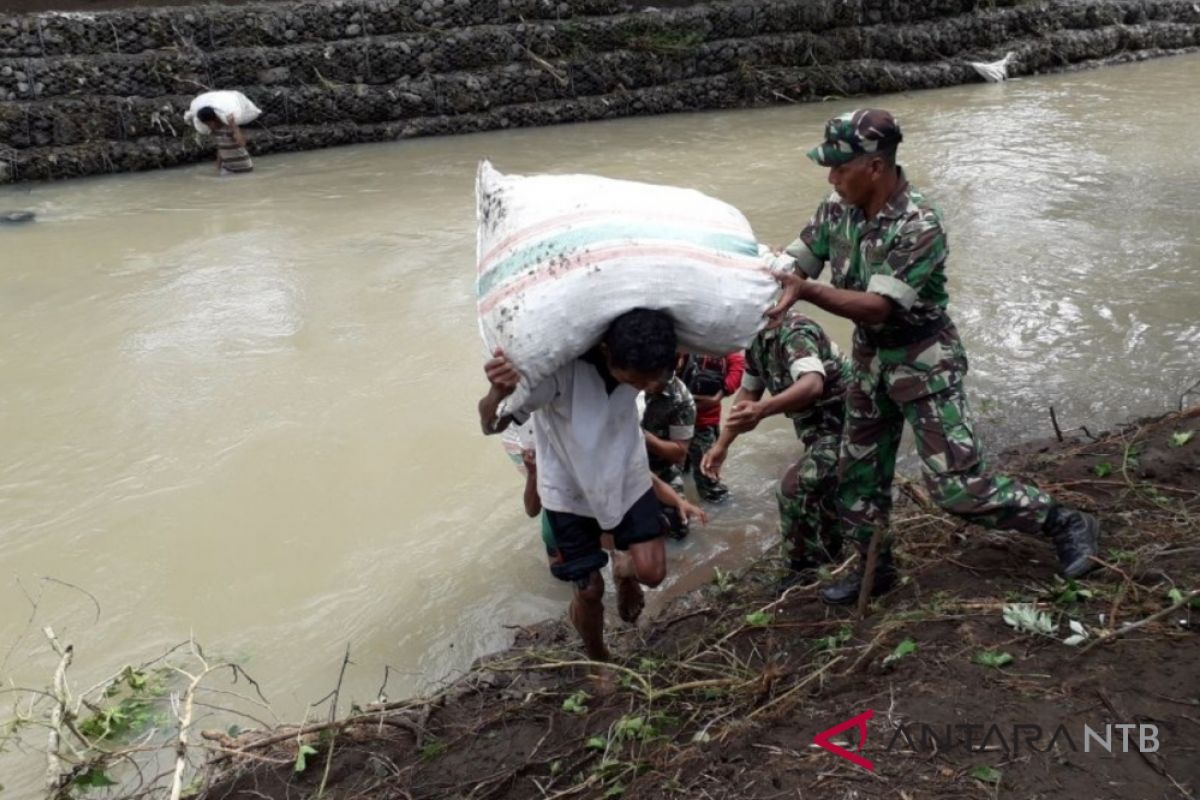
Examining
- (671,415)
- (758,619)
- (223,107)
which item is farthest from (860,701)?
(223,107)

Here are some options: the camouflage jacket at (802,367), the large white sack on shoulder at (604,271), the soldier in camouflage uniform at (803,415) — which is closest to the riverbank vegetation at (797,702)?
the soldier in camouflage uniform at (803,415)

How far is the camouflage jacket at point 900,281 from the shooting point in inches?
103

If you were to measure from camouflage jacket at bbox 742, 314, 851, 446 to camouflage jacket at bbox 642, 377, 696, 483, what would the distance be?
1.12 ft

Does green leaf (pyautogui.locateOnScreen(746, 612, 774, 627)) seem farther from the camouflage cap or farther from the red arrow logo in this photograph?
the camouflage cap

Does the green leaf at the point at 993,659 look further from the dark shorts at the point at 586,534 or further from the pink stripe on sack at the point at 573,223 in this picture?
the pink stripe on sack at the point at 573,223

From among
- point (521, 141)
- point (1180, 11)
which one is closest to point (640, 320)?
point (521, 141)

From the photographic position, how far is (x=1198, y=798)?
76.0 inches

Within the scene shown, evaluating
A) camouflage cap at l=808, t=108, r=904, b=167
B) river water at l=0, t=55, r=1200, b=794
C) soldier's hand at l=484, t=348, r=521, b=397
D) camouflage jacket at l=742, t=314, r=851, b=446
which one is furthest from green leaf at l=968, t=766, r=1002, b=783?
river water at l=0, t=55, r=1200, b=794

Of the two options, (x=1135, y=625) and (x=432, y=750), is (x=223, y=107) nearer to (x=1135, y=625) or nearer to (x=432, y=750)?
(x=432, y=750)

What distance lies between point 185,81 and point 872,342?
1122cm

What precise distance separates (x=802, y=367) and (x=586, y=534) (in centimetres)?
90

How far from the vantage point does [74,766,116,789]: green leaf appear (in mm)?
2746

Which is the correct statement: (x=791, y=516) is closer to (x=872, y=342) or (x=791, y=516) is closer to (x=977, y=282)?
(x=872, y=342)

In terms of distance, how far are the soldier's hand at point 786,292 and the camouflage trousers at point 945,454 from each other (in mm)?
543
